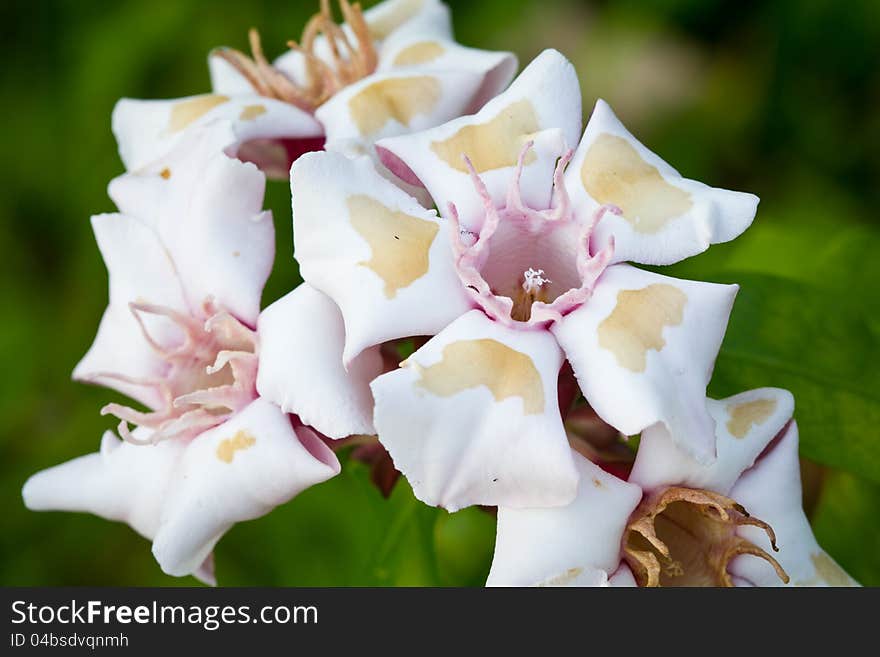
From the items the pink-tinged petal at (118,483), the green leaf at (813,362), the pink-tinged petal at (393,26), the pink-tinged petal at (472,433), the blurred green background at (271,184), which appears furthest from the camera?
the blurred green background at (271,184)

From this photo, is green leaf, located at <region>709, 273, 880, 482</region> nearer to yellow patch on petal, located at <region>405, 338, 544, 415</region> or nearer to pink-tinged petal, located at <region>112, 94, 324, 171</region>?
yellow patch on petal, located at <region>405, 338, 544, 415</region>

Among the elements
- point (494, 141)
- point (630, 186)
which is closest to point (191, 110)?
point (494, 141)

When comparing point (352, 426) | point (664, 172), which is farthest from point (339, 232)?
point (664, 172)

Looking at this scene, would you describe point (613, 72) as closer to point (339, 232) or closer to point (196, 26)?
point (196, 26)

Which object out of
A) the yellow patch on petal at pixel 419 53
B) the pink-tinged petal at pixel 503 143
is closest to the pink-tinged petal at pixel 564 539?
the pink-tinged petal at pixel 503 143

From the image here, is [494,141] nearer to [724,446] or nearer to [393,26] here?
[724,446]

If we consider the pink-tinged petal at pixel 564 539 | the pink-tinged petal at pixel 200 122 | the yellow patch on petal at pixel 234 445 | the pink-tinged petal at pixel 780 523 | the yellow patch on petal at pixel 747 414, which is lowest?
the pink-tinged petal at pixel 780 523

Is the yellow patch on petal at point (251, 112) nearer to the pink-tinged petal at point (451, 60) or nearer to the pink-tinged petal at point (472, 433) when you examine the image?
the pink-tinged petal at point (451, 60)
